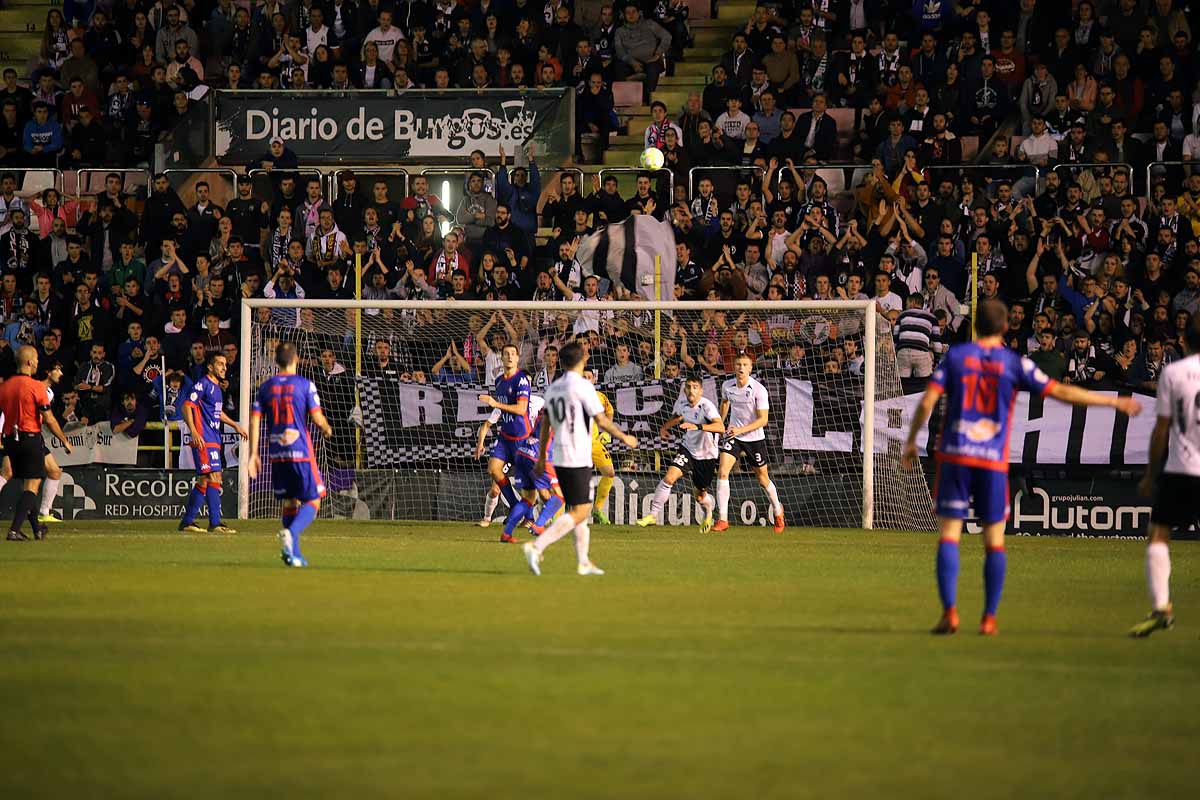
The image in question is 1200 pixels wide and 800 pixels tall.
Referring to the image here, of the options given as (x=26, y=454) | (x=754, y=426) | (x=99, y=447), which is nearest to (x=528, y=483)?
(x=754, y=426)

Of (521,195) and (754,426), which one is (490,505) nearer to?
(754,426)

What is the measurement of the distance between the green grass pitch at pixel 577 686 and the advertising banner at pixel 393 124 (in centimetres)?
1341

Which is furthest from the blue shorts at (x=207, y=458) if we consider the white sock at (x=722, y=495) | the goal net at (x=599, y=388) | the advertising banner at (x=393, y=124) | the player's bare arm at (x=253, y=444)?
the advertising banner at (x=393, y=124)

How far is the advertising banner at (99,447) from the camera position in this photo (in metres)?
24.2

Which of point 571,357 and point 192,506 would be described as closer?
Result: point 571,357

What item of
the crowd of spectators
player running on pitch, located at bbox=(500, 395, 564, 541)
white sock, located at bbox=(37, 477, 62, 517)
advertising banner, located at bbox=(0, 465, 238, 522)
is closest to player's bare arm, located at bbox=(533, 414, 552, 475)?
player running on pitch, located at bbox=(500, 395, 564, 541)

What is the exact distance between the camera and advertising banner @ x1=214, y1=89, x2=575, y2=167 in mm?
27344

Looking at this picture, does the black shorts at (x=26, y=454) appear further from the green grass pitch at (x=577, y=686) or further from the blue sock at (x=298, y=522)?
the blue sock at (x=298, y=522)

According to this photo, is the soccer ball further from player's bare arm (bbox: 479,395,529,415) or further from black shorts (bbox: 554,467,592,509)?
black shorts (bbox: 554,467,592,509)

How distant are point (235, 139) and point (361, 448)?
7245 mm

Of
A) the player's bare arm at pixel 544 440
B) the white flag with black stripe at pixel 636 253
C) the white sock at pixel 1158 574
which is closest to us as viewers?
the white sock at pixel 1158 574

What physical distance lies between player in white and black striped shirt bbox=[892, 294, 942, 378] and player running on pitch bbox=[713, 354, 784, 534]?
220cm

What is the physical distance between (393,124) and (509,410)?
9466 mm

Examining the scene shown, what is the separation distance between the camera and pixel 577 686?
8.52 metres
